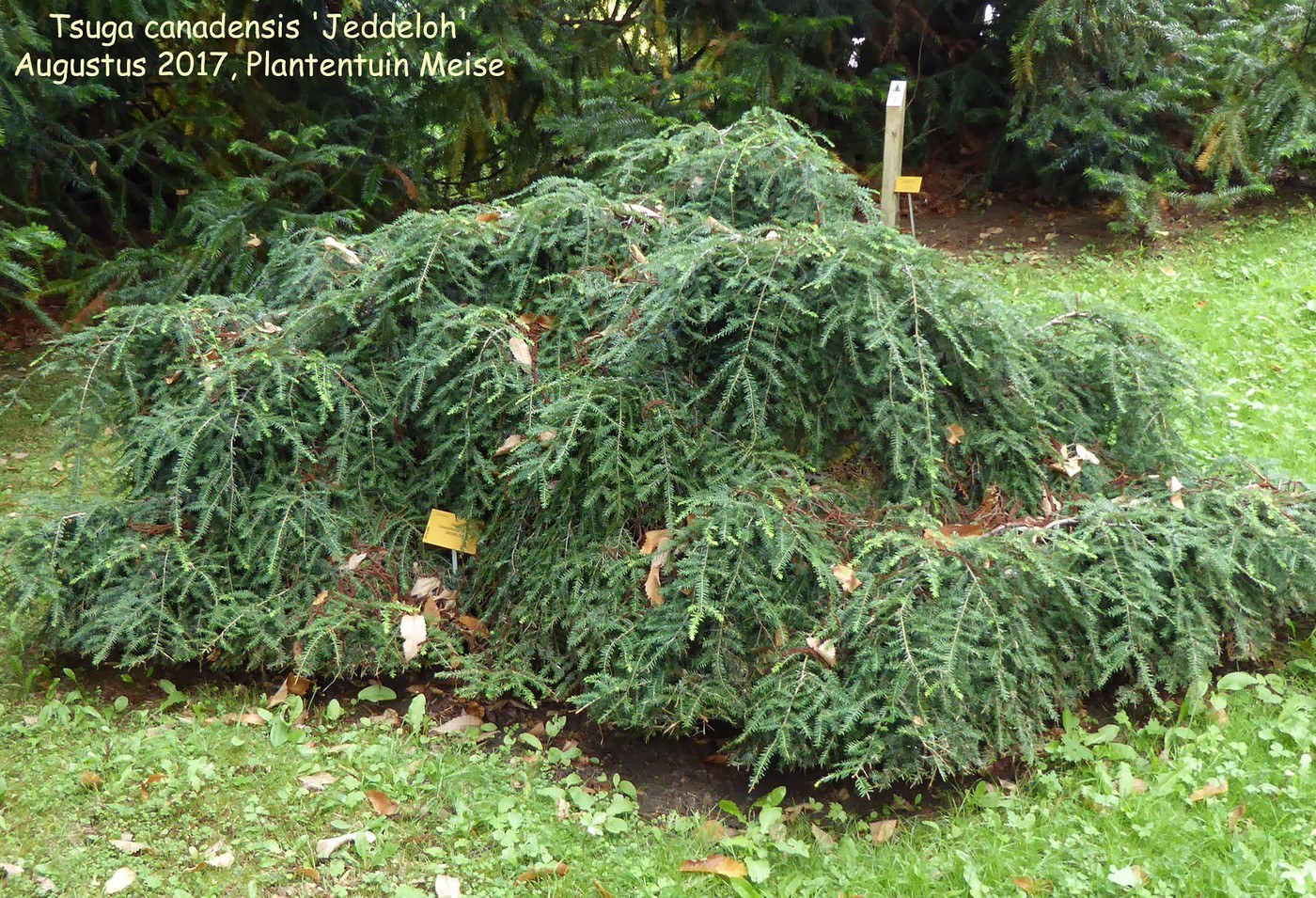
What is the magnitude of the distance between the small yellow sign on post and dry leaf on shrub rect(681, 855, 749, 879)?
1350mm

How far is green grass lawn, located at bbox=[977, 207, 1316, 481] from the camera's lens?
4.52 metres

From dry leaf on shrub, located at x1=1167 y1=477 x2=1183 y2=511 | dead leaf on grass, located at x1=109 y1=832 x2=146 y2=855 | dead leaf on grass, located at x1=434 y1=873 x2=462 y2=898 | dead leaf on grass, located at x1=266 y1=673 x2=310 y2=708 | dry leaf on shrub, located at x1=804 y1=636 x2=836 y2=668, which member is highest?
dry leaf on shrub, located at x1=1167 y1=477 x2=1183 y2=511

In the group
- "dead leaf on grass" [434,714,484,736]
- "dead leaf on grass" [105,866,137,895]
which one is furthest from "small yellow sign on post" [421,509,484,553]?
"dead leaf on grass" [105,866,137,895]

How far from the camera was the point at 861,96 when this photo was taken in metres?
6.60

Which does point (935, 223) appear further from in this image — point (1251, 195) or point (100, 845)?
point (100, 845)

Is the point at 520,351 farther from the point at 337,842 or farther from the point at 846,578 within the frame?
the point at 337,842

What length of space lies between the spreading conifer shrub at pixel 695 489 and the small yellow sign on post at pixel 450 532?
0.25ft

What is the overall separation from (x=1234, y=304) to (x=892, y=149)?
9.78ft

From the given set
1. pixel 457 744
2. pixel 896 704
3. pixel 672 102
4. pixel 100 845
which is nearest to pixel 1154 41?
pixel 672 102

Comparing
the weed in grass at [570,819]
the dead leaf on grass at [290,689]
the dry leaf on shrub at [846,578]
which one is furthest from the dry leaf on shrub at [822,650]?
the dead leaf on grass at [290,689]

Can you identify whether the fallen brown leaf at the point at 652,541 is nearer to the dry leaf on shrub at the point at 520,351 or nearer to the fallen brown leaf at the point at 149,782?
the dry leaf on shrub at the point at 520,351

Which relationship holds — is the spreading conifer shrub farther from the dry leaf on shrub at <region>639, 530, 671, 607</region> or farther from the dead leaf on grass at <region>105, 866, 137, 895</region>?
the dead leaf on grass at <region>105, 866, 137, 895</region>

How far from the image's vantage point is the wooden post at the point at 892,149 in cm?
390

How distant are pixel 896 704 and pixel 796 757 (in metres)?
0.31
